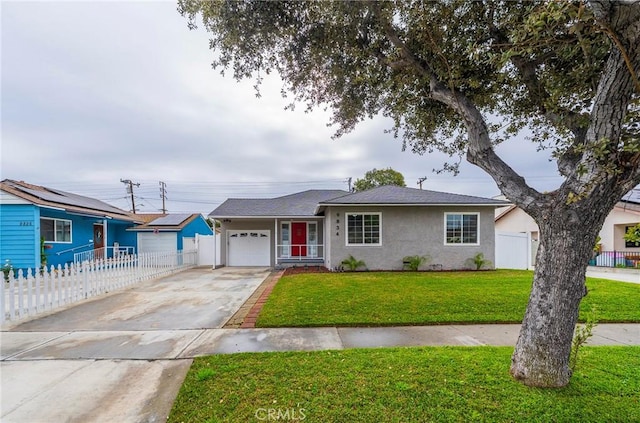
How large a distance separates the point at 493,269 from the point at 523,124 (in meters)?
9.87

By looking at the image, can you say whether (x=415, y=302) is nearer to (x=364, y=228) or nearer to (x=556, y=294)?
(x=556, y=294)

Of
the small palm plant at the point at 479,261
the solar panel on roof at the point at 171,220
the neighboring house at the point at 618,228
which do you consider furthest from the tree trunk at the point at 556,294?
the solar panel on roof at the point at 171,220

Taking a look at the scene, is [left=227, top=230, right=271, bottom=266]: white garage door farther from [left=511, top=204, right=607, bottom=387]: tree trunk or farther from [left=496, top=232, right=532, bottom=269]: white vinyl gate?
[left=511, top=204, right=607, bottom=387]: tree trunk

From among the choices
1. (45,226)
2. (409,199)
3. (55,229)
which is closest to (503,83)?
(409,199)

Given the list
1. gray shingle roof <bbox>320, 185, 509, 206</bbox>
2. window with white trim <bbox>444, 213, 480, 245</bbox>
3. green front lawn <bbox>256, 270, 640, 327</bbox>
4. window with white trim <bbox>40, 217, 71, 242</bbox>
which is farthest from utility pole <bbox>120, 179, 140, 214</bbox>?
window with white trim <bbox>444, 213, 480, 245</bbox>

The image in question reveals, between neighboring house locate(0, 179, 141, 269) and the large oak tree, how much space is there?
12.4 metres

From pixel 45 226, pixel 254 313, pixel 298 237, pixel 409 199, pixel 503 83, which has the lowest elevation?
pixel 254 313

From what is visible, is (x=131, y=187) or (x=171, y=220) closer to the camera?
(x=171, y=220)

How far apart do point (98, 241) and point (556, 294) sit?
2069 centimetres

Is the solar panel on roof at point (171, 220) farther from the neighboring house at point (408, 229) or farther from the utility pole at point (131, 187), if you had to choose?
the utility pole at point (131, 187)

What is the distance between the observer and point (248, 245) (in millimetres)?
16797

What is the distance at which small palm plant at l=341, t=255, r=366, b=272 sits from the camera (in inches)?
500

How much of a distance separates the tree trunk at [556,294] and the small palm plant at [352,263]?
31.5 feet

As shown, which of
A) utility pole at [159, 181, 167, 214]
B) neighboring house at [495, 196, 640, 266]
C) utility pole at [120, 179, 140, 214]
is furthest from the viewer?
utility pole at [159, 181, 167, 214]
